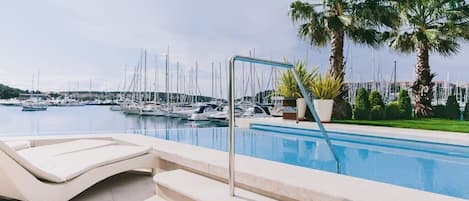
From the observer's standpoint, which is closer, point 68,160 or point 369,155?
point 68,160

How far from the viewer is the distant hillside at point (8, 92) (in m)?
17.2

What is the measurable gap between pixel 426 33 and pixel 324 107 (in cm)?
412

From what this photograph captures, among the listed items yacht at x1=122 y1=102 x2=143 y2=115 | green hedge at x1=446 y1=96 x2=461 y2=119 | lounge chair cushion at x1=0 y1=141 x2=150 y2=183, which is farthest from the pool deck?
yacht at x1=122 y1=102 x2=143 y2=115

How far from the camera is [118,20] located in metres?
16.6

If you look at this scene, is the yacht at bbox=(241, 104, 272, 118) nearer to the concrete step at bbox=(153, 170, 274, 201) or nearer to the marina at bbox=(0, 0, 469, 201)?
the marina at bbox=(0, 0, 469, 201)

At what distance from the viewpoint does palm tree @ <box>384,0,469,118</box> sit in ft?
35.0

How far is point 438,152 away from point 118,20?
47.3 ft

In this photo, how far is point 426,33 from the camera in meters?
11.0

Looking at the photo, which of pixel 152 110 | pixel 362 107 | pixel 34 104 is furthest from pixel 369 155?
pixel 34 104

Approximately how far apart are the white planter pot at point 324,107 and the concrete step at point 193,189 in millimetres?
7473

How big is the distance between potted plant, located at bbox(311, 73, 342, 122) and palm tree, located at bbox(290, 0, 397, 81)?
1115mm

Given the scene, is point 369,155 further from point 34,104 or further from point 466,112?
point 34,104

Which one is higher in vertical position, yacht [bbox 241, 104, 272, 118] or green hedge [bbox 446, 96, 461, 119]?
green hedge [bbox 446, 96, 461, 119]

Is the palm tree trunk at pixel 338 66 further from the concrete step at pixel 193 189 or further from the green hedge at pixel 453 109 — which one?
the concrete step at pixel 193 189
